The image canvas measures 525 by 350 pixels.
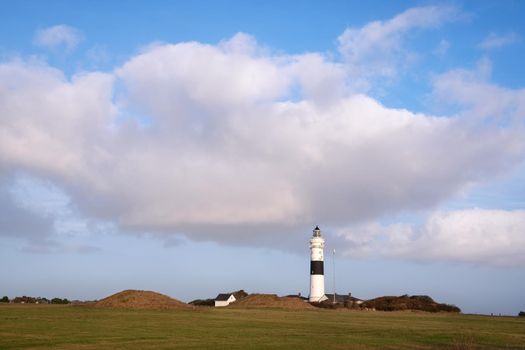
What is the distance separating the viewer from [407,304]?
297 feet

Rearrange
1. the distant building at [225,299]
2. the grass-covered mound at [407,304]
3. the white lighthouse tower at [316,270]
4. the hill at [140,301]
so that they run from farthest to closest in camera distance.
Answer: the distant building at [225,299] → the white lighthouse tower at [316,270] → the grass-covered mound at [407,304] → the hill at [140,301]

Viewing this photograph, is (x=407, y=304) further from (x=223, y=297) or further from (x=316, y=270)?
(x=223, y=297)

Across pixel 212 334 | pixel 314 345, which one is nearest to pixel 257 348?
pixel 314 345

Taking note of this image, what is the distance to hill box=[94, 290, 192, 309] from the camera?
71.9 m

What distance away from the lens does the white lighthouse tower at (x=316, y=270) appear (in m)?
96.2

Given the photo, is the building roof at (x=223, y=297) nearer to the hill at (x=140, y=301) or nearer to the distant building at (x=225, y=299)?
the distant building at (x=225, y=299)

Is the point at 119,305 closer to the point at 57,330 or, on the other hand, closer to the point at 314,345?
the point at 57,330

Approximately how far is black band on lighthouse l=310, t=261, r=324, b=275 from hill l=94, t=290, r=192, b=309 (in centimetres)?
2770

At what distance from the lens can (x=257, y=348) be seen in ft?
89.4

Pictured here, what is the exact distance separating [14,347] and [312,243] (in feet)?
246

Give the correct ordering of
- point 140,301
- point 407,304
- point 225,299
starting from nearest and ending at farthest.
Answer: point 140,301, point 407,304, point 225,299

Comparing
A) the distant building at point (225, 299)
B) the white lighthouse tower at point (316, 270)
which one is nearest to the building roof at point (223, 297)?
the distant building at point (225, 299)

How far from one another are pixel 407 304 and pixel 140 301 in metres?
42.2

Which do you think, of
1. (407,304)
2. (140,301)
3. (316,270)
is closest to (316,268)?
→ (316,270)
